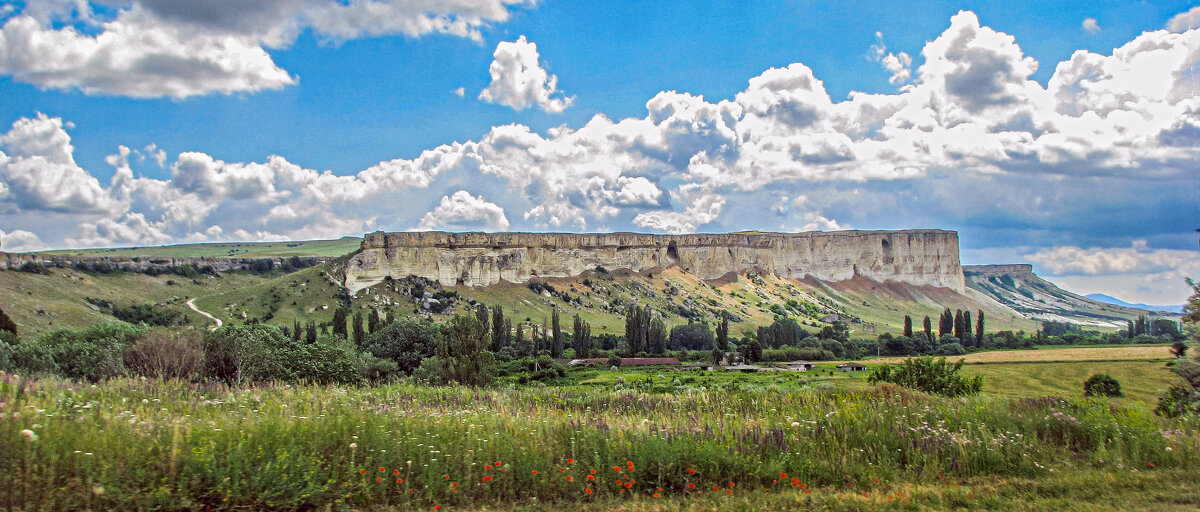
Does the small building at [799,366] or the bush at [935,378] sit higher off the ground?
the bush at [935,378]

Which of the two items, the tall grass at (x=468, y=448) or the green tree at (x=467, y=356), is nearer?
the tall grass at (x=468, y=448)

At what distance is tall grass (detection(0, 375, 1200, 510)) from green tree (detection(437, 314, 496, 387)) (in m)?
22.1

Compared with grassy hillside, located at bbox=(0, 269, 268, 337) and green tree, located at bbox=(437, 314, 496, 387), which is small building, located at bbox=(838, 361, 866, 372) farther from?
grassy hillside, located at bbox=(0, 269, 268, 337)

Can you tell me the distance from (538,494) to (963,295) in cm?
21652

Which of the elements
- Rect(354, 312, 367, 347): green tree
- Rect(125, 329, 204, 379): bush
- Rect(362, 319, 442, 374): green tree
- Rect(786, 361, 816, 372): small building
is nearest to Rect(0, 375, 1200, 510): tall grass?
Rect(125, 329, 204, 379): bush

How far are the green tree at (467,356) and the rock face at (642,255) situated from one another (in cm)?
8744

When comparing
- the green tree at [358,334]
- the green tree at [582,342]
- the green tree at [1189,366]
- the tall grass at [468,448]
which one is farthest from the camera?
the green tree at [582,342]

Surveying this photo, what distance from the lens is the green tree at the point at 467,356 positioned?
3397 centimetres

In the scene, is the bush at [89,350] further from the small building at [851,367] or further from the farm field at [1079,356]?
the farm field at [1079,356]

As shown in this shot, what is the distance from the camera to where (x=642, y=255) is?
547 ft

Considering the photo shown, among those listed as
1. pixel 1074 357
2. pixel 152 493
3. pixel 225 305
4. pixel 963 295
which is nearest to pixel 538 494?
pixel 152 493

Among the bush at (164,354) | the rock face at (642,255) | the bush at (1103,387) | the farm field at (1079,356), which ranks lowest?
the farm field at (1079,356)

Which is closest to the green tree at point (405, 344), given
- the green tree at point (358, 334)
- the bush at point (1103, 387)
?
the green tree at point (358, 334)

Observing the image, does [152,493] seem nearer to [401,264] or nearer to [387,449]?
[387,449]
